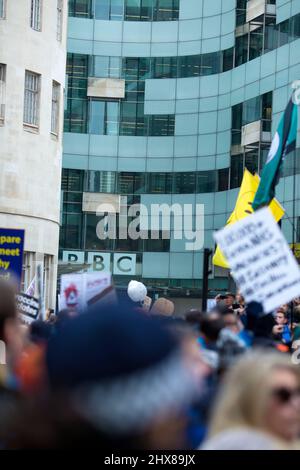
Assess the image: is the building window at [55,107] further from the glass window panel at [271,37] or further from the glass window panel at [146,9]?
the glass window panel at [146,9]

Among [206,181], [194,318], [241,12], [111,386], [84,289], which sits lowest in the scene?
[84,289]

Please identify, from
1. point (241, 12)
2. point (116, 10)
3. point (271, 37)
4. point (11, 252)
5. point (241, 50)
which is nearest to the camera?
point (11, 252)

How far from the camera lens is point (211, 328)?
31.1ft

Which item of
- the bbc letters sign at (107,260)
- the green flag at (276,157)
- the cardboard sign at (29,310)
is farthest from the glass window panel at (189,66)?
the cardboard sign at (29,310)

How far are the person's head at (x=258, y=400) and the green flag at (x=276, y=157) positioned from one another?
13.5 meters

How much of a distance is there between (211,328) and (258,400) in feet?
19.4

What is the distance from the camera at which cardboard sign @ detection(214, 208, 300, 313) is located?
11.1 m

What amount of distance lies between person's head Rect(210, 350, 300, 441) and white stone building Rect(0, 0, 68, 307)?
27727 millimetres

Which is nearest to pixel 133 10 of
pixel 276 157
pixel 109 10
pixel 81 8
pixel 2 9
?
pixel 109 10

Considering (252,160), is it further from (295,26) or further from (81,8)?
(81,8)

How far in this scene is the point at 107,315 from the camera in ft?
8.63

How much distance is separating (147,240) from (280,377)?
5633 centimetres

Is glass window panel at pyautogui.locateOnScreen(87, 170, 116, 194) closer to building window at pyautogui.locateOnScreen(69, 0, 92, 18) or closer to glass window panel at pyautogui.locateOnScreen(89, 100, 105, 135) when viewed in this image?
glass window panel at pyautogui.locateOnScreen(89, 100, 105, 135)
